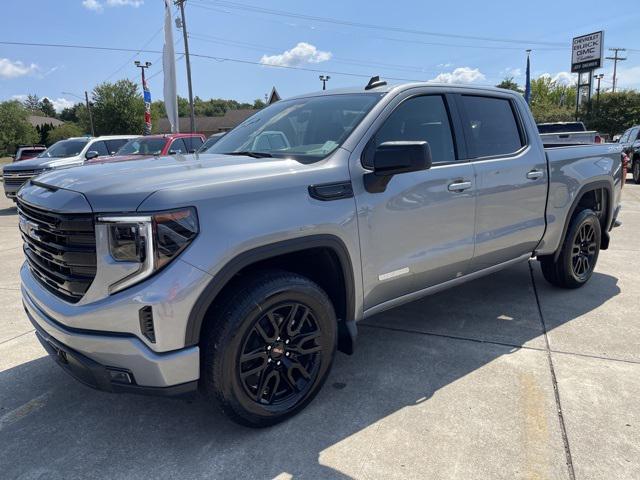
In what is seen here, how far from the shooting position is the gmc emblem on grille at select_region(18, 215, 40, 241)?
271cm

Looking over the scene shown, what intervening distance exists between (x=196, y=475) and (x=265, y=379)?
0.57 m

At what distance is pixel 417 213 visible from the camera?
325 cm

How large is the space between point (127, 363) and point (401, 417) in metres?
1.55

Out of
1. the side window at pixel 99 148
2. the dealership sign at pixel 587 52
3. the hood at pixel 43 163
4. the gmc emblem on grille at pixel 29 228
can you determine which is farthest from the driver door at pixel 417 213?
the dealership sign at pixel 587 52

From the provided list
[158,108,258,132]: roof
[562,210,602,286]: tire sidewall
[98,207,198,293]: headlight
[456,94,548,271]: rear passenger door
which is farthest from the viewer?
[158,108,258,132]: roof

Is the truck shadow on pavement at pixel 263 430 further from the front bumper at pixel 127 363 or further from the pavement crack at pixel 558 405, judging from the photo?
the front bumper at pixel 127 363

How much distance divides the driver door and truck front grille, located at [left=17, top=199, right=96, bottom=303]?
1.45 m

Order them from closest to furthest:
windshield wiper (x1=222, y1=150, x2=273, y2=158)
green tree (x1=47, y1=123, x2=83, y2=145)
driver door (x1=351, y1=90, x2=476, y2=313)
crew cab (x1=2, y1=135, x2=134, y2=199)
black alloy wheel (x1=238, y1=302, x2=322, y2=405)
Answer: black alloy wheel (x1=238, y1=302, x2=322, y2=405)
driver door (x1=351, y1=90, x2=476, y2=313)
windshield wiper (x1=222, y1=150, x2=273, y2=158)
crew cab (x1=2, y1=135, x2=134, y2=199)
green tree (x1=47, y1=123, x2=83, y2=145)

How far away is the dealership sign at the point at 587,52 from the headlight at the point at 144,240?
2018 inches

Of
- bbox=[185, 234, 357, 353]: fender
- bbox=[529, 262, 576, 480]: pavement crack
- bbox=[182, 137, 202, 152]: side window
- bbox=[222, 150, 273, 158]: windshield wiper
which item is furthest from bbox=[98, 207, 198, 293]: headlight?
bbox=[182, 137, 202, 152]: side window

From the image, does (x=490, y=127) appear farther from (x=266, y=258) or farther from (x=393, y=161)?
(x=266, y=258)

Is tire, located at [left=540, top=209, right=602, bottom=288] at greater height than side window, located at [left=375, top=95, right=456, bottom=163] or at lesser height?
lesser

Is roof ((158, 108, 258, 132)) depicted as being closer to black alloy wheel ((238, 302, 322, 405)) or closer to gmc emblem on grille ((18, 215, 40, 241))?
gmc emblem on grille ((18, 215, 40, 241))

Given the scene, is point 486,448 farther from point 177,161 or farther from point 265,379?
point 177,161
